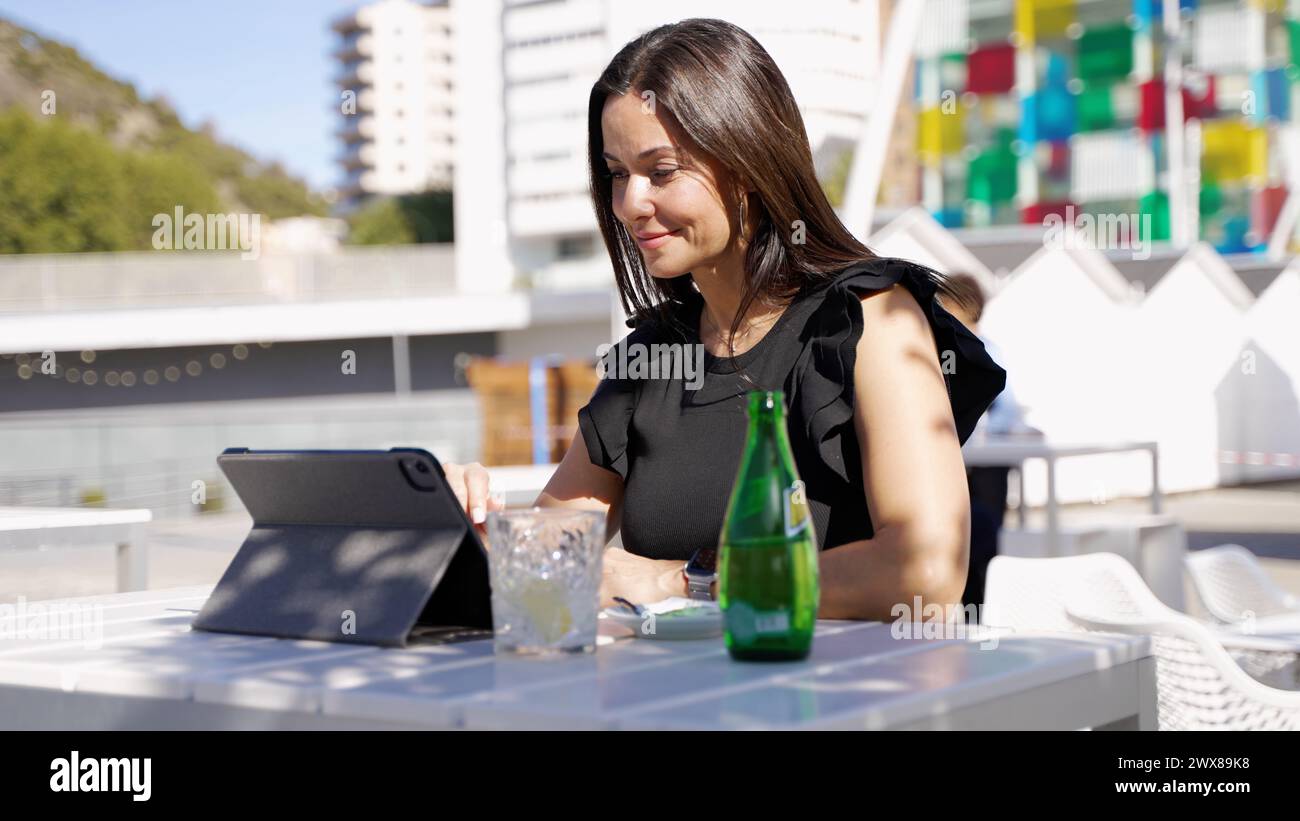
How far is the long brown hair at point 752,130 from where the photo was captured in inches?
81.2

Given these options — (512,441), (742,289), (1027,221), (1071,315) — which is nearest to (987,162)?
(1027,221)

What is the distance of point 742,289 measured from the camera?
2.21m

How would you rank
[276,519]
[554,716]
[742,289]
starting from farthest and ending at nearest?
[742,289]
[276,519]
[554,716]

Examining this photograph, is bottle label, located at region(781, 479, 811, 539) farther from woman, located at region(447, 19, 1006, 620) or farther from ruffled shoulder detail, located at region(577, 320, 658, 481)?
ruffled shoulder detail, located at region(577, 320, 658, 481)

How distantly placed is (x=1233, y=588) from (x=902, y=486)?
317 centimetres

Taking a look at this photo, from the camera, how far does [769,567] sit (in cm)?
130

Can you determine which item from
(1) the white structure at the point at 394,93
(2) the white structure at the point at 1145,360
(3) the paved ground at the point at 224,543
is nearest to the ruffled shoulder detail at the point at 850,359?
(3) the paved ground at the point at 224,543

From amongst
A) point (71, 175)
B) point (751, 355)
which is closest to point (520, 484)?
point (751, 355)

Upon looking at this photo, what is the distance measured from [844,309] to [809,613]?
73 centimetres

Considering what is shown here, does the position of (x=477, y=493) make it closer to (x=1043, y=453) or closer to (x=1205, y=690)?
(x=1205, y=690)

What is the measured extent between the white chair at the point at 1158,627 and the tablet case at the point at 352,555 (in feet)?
4.79

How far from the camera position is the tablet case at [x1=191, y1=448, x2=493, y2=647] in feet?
4.82

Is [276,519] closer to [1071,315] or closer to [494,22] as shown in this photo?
[1071,315]

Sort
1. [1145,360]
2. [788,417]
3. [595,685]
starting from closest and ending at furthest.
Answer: [595,685] < [788,417] < [1145,360]
